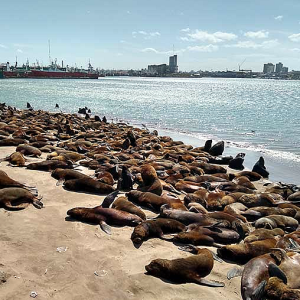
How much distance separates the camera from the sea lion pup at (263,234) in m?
5.47

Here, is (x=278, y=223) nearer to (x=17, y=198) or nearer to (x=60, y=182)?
(x=60, y=182)

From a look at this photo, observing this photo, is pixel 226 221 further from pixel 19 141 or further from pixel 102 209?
pixel 19 141

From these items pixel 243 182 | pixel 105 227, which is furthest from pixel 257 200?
pixel 105 227

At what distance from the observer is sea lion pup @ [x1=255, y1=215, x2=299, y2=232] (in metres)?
6.34

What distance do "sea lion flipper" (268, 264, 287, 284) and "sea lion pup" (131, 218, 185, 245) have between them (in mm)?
1866

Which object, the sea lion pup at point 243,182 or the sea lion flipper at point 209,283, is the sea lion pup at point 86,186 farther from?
the sea lion pup at point 243,182

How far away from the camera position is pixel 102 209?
5.98 m

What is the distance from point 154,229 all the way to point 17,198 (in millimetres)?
2627

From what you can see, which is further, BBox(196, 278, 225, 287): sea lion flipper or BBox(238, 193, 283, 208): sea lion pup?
BBox(238, 193, 283, 208): sea lion pup

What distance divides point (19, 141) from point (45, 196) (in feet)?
19.7

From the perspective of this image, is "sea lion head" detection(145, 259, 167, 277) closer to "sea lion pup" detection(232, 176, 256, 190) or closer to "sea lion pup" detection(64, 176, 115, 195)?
"sea lion pup" detection(64, 176, 115, 195)

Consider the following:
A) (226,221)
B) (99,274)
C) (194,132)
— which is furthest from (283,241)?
(194,132)

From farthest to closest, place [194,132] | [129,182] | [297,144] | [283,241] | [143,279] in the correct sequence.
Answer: [194,132] → [297,144] → [129,182] → [283,241] → [143,279]

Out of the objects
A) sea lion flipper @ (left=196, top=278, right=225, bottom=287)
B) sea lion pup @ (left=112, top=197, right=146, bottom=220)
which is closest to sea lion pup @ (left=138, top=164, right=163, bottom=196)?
sea lion pup @ (left=112, top=197, right=146, bottom=220)
